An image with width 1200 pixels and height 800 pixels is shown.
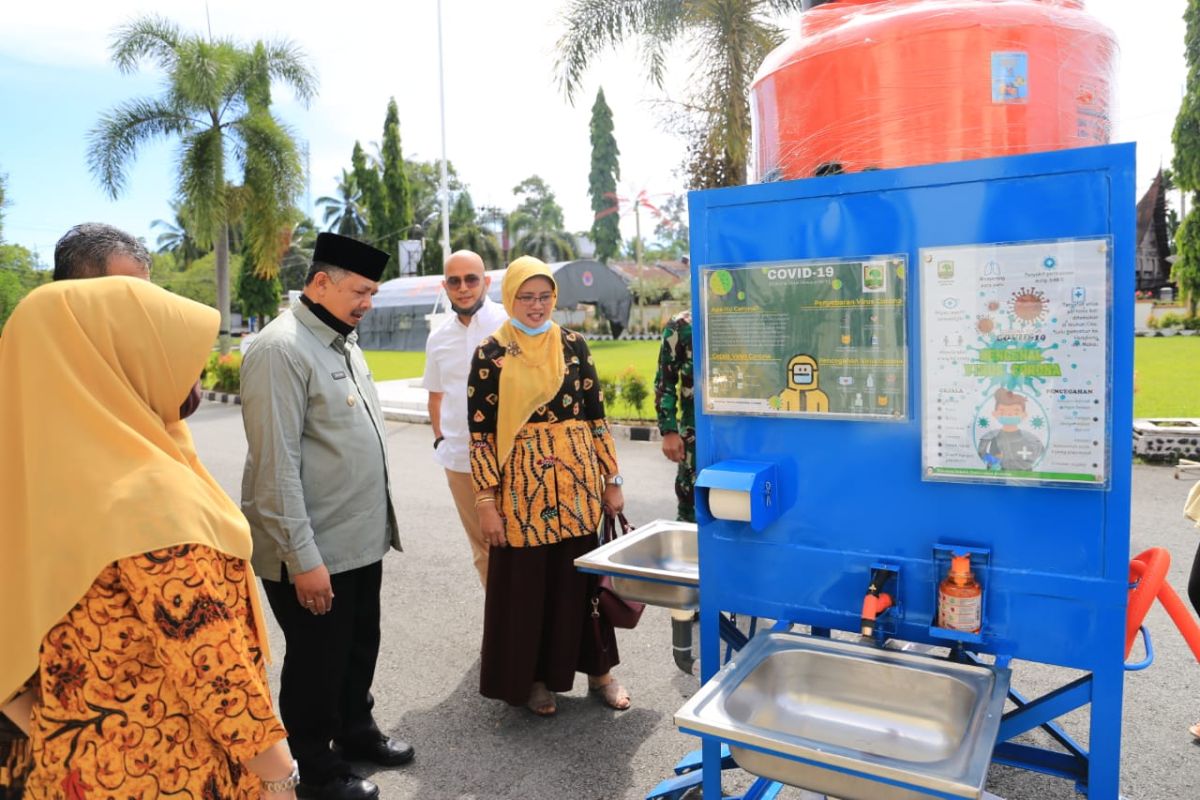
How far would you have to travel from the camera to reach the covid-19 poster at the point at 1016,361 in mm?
1589

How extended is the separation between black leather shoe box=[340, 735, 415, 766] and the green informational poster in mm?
1943

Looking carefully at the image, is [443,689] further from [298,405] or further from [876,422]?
[876,422]

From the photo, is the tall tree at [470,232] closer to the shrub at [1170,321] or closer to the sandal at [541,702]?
the shrub at [1170,321]

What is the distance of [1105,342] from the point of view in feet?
5.18

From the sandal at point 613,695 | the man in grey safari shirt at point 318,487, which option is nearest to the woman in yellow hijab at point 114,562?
the man in grey safari shirt at point 318,487

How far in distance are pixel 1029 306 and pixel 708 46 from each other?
951 centimetres

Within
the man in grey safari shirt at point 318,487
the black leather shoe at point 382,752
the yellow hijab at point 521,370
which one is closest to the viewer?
Answer: the man in grey safari shirt at point 318,487

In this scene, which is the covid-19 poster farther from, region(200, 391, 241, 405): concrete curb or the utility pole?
the utility pole

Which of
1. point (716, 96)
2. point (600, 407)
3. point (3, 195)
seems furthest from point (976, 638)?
point (3, 195)

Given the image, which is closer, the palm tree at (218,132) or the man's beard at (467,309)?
the man's beard at (467,309)

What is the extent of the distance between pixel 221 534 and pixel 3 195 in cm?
2846

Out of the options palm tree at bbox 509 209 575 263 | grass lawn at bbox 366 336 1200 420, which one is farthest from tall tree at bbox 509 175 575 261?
grass lawn at bbox 366 336 1200 420

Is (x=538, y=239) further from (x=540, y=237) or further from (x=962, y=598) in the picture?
(x=962, y=598)

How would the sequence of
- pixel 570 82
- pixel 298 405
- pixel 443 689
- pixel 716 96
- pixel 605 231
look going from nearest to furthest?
pixel 298 405
pixel 443 689
pixel 716 96
pixel 570 82
pixel 605 231
